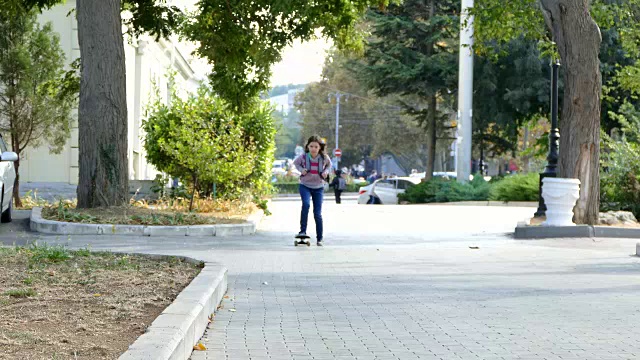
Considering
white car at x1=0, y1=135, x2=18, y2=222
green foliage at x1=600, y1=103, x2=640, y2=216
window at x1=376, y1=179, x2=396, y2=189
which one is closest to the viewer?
white car at x1=0, y1=135, x2=18, y2=222

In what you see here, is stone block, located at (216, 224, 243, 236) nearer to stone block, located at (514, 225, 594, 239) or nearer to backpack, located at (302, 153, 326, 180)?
backpack, located at (302, 153, 326, 180)

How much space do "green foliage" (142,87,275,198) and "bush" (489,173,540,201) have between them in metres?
15.3

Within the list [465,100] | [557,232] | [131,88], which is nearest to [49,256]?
[557,232]

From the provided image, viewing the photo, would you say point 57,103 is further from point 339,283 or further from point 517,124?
point 517,124

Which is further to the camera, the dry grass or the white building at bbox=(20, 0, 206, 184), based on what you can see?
the white building at bbox=(20, 0, 206, 184)

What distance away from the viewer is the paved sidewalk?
770 cm

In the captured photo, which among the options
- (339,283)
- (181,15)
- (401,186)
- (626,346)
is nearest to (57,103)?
(181,15)

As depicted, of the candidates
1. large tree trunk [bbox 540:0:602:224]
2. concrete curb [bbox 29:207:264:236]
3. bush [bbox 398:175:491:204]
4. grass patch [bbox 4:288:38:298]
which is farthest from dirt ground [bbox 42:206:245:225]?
bush [bbox 398:175:491:204]

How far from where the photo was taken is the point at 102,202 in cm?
2014

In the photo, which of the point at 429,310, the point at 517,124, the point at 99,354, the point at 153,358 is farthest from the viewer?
the point at 517,124

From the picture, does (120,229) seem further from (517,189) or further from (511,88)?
(511,88)

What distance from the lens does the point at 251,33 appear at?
24.4 meters

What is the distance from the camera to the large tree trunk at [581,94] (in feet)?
69.5

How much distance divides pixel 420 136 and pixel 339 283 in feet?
243
